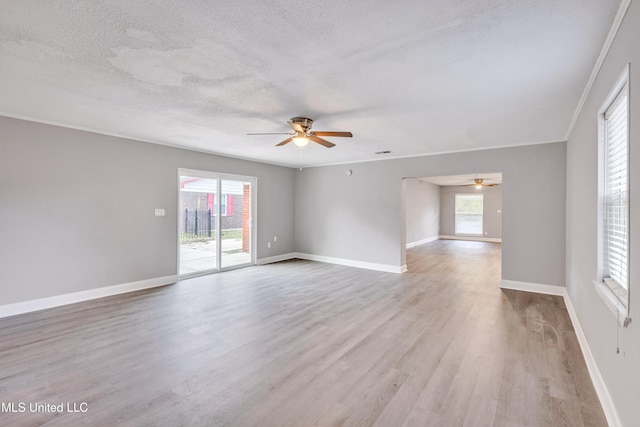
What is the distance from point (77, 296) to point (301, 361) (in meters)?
3.68

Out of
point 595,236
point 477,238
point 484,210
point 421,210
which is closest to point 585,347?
point 595,236

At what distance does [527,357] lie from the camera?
9.04ft

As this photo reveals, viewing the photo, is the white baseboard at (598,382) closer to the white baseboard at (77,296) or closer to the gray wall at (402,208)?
the gray wall at (402,208)

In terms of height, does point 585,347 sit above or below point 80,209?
below

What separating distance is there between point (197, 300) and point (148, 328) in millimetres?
1025

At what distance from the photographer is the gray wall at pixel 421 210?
10336 mm

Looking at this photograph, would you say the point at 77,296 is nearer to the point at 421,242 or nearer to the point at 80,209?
the point at 80,209

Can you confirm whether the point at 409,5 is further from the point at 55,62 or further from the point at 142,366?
the point at 142,366

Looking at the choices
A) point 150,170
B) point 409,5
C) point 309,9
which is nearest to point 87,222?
point 150,170

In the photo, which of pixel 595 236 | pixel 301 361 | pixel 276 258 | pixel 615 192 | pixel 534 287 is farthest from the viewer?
pixel 276 258

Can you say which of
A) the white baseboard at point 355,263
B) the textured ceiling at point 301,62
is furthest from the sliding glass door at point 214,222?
the textured ceiling at point 301,62

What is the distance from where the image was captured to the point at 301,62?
2.29 metres

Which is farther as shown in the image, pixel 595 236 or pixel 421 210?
pixel 421 210

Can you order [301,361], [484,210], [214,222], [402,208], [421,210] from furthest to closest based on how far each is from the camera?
1. [484,210]
2. [421,210]
3. [402,208]
4. [214,222]
5. [301,361]
